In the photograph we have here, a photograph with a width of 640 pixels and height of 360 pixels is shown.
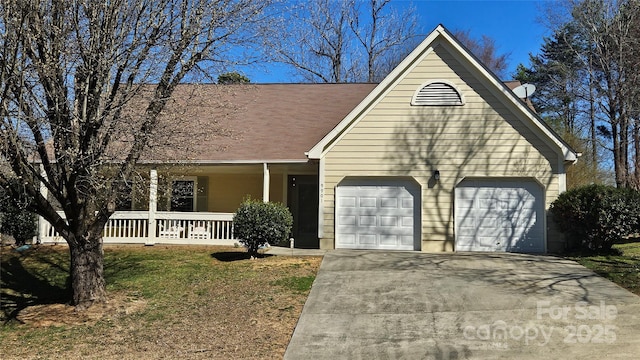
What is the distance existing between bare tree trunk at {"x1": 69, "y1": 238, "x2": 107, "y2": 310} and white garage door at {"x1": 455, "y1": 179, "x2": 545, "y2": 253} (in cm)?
911

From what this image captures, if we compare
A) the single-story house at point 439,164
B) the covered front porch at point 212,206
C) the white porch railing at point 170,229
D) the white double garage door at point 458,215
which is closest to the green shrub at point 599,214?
the single-story house at point 439,164

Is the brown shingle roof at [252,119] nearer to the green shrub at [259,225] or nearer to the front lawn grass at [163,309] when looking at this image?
the green shrub at [259,225]

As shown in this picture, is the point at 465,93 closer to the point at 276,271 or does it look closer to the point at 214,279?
the point at 276,271

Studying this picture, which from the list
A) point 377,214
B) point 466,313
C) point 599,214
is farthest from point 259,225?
point 599,214

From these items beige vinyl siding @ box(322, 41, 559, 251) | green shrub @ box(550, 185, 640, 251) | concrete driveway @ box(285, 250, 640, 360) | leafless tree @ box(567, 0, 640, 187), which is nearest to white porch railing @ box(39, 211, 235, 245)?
beige vinyl siding @ box(322, 41, 559, 251)

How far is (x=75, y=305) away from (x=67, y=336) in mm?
1205

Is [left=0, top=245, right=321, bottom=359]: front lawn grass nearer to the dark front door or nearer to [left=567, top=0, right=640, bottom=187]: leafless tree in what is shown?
the dark front door

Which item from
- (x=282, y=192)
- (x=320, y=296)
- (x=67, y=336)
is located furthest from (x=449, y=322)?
(x=282, y=192)

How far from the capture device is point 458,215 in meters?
13.1

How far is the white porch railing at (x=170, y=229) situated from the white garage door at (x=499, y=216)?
6993mm

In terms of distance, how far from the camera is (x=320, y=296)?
8.79 m

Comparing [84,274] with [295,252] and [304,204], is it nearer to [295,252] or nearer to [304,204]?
[295,252]

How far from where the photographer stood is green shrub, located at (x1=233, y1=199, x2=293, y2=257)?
11.7 meters

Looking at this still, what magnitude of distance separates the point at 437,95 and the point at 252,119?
695 centimetres
